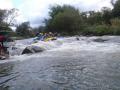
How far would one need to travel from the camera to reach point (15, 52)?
899 inches

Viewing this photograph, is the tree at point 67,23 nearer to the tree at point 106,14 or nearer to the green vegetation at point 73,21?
the green vegetation at point 73,21

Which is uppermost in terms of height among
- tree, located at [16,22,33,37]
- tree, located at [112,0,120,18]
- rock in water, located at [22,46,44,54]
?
tree, located at [112,0,120,18]

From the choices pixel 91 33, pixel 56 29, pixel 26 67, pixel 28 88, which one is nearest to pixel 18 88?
pixel 28 88

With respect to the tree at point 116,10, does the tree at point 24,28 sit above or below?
below

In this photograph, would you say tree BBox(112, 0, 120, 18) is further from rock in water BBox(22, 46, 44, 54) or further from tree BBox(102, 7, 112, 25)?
rock in water BBox(22, 46, 44, 54)

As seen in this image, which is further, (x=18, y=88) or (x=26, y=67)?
(x=26, y=67)

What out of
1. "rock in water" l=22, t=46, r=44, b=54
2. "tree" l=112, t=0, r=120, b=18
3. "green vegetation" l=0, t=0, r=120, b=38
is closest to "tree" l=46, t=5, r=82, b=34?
"green vegetation" l=0, t=0, r=120, b=38

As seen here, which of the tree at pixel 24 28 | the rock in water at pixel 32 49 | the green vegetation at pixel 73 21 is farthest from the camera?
the tree at pixel 24 28

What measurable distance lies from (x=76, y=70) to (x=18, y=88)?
357 centimetres

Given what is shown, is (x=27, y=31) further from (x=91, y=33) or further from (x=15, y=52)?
(x=15, y=52)

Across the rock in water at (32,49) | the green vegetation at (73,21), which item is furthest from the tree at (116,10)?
the rock in water at (32,49)

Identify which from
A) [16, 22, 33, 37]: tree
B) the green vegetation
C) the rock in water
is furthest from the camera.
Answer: [16, 22, 33, 37]: tree

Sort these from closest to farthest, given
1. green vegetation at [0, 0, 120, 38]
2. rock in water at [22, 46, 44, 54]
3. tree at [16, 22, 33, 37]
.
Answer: rock in water at [22, 46, 44, 54], green vegetation at [0, 0, 120, 38], tree at [16, 22, 33, 37]

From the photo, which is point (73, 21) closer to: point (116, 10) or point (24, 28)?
point (116, 10)
